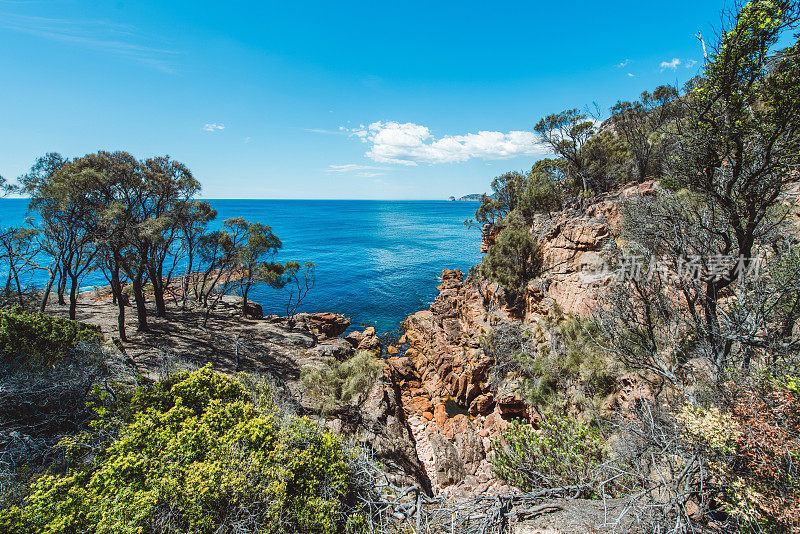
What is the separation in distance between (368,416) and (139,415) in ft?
30.2

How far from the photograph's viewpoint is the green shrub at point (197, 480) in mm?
4895

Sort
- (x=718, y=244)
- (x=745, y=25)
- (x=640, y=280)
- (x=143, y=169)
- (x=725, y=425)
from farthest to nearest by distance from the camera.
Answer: (x=143, y=169) < (x=640, y=280) < (x=718, y=244) < (x=745, y=25) < (x=725, y=425)

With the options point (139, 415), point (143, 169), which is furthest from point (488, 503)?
point (143, 169)

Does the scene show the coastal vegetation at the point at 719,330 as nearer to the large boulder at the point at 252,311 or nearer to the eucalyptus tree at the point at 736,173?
the eucalyptus tree at the point at 736,173

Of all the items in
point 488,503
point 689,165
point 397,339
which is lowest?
point 397,339

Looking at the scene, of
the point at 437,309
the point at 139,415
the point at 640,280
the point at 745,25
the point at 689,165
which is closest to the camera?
the point at 745,25

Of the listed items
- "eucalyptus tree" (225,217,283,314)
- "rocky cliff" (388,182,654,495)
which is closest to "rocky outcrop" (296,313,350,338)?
"eucalyptus tree" (225,217,283,314)

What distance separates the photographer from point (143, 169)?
18219 mm

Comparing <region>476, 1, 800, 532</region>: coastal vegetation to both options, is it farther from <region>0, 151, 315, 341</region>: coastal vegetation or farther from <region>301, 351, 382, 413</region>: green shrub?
<region>0, 151, 315, 341</region>: coastal vegetation

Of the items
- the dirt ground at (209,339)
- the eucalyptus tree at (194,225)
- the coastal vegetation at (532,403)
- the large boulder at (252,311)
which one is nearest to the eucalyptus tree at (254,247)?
the eucalyptus tree at (194,225)

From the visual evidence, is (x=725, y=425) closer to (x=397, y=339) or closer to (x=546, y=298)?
(x=546, y=298)

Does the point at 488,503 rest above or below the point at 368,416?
above

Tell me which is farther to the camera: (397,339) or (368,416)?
(397,339)

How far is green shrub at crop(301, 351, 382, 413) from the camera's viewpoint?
47.1ft
